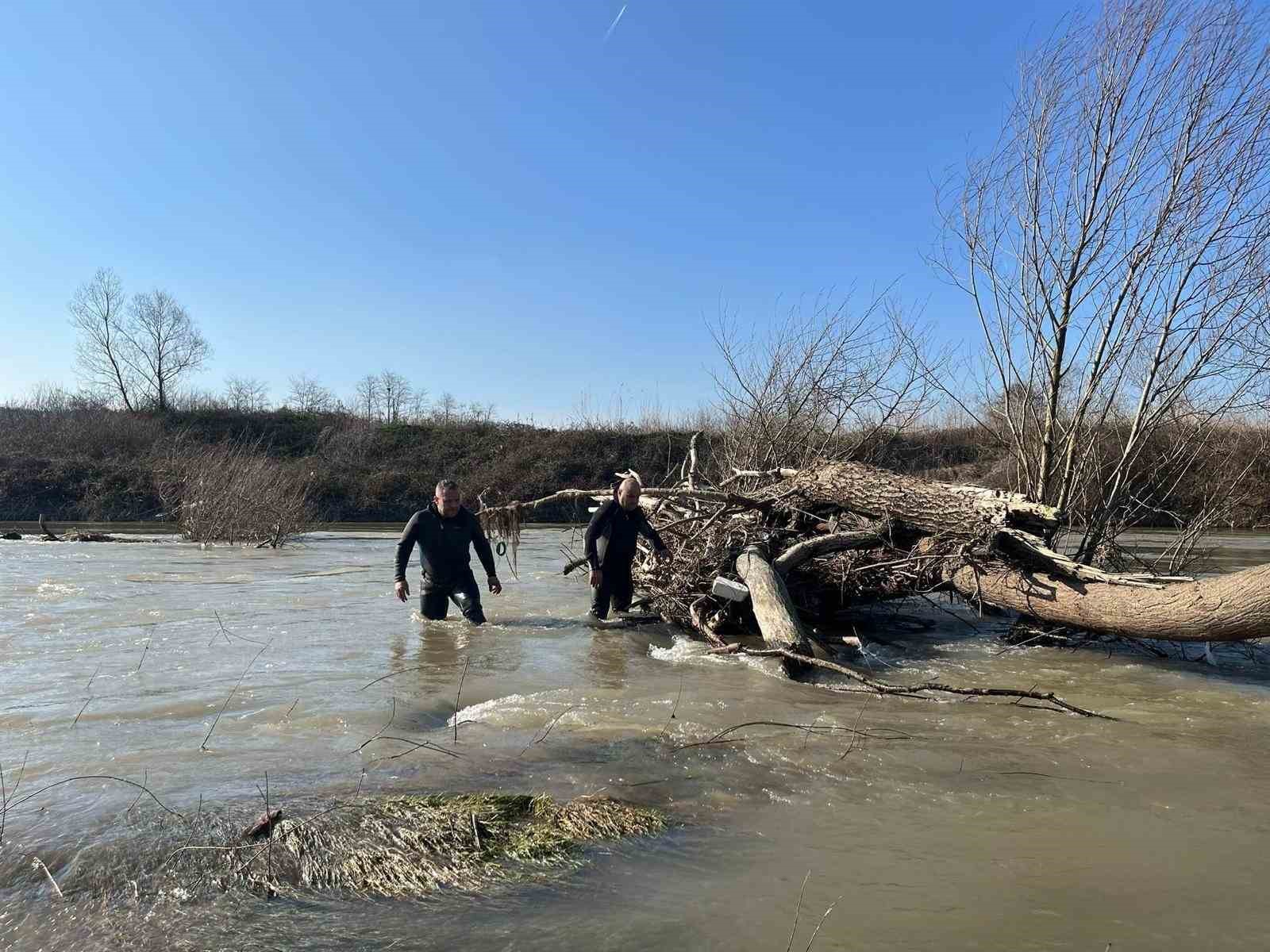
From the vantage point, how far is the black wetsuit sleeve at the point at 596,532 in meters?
8.38

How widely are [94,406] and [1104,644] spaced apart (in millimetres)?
48940

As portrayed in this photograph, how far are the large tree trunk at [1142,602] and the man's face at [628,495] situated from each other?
317 centimetres

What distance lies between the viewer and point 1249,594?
514cm

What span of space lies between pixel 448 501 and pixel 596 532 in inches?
61.1

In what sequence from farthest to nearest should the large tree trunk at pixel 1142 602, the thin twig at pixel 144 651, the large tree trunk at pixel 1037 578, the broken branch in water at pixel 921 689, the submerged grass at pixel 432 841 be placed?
the thin twig at pixel 144 651, the large tree trunk at pixel 1037 578, the large tree trunk at pixel 1142 602, the broken branch in water at pixel 921 689, the submerged grass at pixel 432 841

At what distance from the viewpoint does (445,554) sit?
27.6 ft

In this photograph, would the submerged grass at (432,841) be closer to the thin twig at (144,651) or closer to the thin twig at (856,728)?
the thin twig at (856,728)

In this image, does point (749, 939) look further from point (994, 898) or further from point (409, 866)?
point (409, 866)

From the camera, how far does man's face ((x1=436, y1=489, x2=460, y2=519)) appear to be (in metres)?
8.30

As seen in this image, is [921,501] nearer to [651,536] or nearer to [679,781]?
[651,536]

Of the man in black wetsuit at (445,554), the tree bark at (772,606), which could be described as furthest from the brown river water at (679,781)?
the man in black wetsuit at (445,554)

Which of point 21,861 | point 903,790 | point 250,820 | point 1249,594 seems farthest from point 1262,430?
point 21,861

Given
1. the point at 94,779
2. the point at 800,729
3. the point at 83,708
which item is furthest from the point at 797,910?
the point at 83,708

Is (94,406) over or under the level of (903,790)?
over
